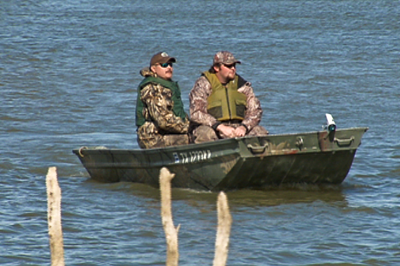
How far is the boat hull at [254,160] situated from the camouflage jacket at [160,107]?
375mm

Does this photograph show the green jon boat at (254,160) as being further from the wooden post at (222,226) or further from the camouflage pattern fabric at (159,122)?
the wooden post at (222,226)

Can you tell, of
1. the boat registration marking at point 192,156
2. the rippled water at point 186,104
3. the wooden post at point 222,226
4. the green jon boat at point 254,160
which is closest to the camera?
the wooden post at point 222,226

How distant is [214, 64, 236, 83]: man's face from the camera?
9258 millimetres

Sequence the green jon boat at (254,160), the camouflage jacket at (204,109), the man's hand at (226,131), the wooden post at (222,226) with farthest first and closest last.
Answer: the camouflage jacket at (204,109) < the man's hand at (226,131) < the green jon boat at (254,160) < the wooden post at (222,226)

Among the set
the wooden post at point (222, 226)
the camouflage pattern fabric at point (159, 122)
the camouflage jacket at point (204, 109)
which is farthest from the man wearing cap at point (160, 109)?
the wooden post at point (222, 226)

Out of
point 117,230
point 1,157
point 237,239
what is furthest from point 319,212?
point 1,157

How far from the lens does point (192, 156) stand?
29.5ft

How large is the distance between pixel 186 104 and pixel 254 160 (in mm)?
7152

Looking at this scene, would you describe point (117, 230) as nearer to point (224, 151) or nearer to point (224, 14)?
point (224, 151)

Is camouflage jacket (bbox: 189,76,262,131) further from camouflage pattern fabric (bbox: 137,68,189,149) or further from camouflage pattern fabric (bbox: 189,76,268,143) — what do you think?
camouflage pattern fabric (bbox: 137,68,189,149)

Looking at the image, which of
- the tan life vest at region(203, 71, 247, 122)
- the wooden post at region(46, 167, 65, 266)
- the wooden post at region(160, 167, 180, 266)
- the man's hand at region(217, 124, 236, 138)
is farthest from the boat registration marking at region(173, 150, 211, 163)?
the wooden post at region(160, 167, 180, 266)

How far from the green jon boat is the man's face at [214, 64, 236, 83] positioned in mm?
957

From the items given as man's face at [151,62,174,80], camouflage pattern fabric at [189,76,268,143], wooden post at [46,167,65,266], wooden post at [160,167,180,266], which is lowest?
wooden post at [160,167,180,266]

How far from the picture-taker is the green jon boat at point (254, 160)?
28.4 ft
